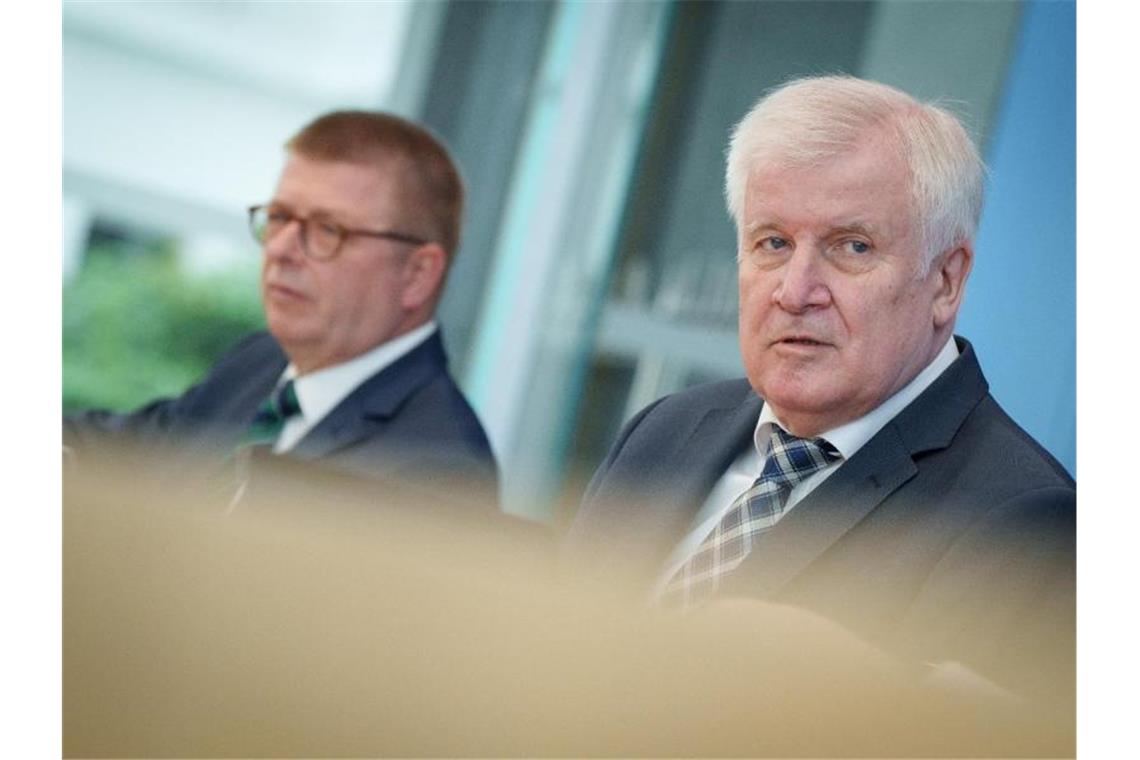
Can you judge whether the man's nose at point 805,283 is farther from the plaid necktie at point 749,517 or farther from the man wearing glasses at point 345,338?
the man wearing glasses at point 345,338

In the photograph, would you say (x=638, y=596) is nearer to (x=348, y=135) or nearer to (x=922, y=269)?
(x=922, y=269)

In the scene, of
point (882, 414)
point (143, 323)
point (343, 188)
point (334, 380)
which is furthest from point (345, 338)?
point (882, 414)

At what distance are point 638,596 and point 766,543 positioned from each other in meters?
0.15

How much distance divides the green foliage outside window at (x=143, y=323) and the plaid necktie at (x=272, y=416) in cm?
14

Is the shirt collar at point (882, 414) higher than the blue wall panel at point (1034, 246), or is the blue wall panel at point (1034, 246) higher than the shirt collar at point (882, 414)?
the blue wall panel at point (1034, 246)

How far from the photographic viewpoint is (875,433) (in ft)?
4.44

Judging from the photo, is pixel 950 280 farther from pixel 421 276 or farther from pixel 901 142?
pixel 421 276

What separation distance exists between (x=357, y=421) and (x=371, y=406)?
0.02 metres

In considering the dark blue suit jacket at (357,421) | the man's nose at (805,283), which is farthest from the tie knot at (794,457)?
the dark blue suit jacket at (357,421)

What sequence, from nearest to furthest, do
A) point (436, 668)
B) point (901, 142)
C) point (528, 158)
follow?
1. point (436, 668)
2. point (901, 142)
3. point (528, 158)

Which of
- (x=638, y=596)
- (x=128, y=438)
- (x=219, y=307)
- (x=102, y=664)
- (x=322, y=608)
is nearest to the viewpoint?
(x=322, y=608)

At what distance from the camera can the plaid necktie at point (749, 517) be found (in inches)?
54.5

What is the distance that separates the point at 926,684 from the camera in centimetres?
126
